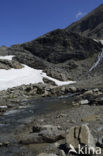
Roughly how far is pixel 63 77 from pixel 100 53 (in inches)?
979

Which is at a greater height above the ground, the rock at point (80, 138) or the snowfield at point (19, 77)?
the snowfield at point (19, 77)

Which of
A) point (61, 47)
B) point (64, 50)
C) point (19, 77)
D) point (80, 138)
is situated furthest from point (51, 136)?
point (61, 47)

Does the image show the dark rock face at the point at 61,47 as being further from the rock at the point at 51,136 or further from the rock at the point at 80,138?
the rock at the point at 80,138

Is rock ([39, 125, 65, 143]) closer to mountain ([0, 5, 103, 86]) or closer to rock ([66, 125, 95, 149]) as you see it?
rock ([66, 125, 95, 149])

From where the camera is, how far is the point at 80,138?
6.79m

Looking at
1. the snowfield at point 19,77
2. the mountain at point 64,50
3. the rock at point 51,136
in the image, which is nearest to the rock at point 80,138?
the rock at point 51,136

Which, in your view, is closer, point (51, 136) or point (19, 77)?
point (51, 136)

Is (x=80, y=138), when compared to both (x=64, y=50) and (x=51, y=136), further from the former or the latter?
(x=64, y=50)

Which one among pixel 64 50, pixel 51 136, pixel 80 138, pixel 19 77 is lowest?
pixel 51 136

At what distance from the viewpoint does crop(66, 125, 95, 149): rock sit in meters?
6.62

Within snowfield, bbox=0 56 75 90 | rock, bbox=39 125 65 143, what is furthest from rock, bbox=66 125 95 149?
snowfield, bbox=0 56 75 90

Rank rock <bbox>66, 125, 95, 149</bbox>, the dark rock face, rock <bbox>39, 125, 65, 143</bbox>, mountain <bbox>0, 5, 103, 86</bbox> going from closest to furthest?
rock <bbox>66, 125, 95, 149</bbox>
rock <bbox>39, 125, 65, 143</bbox>
mountain <bbox>0, 5, 103, 86</bbox>
the dark rock face

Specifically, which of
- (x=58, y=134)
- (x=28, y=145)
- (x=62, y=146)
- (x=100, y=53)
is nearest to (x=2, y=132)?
(x=28, y=145)

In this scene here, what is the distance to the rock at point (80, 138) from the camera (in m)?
6.62
